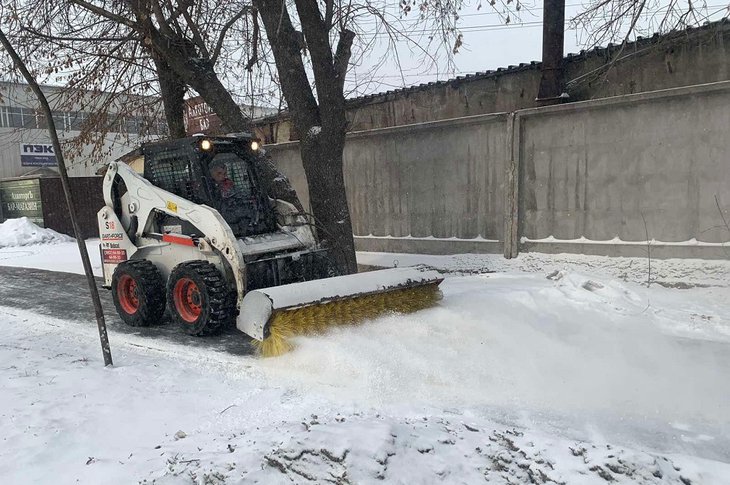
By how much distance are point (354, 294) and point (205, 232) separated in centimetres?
173

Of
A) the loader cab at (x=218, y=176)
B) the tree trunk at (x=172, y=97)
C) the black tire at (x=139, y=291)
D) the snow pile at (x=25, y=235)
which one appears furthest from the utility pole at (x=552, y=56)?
the snow pile at (x=25, y=235)

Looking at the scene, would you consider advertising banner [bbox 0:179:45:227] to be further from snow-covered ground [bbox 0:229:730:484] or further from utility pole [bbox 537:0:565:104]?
utility pole [bbox 537:0:565:104]

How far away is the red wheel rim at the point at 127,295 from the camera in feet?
21.5

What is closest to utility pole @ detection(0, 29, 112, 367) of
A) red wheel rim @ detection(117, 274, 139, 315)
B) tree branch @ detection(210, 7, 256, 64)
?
red wheel rim @ detection(117, 274, 139, 315)

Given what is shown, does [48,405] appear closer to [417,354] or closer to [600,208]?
[417,354]

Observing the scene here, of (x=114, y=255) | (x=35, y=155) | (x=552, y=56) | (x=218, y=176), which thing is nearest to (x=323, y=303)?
(x=218, y=176)

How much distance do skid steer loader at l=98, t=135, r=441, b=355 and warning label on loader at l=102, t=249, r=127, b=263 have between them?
0.01 metres

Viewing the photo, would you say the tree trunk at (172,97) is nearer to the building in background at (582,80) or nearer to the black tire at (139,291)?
the building in background at (582,80)

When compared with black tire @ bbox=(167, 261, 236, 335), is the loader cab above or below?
above

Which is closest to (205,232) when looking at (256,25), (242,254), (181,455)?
(242,254)

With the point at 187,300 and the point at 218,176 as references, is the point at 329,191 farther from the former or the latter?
the point at 187,300

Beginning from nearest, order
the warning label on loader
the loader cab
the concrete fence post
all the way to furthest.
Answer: the loader cab, the warning label on loader, the concrete fence post

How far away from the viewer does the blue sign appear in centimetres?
2822

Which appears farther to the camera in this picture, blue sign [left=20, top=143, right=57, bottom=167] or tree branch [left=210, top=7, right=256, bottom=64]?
blue sign [left=20, top=143, right=57, bottom=167]
